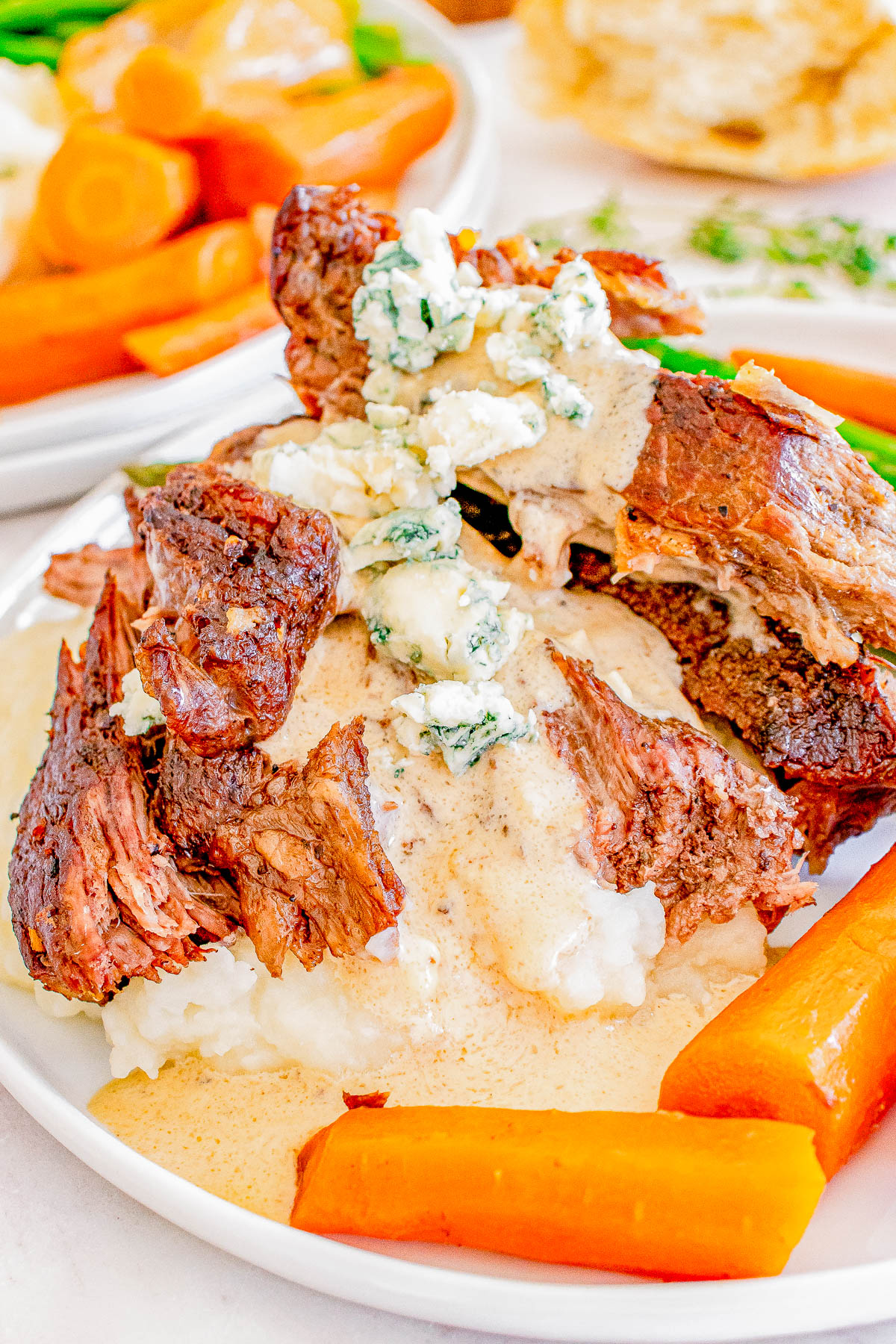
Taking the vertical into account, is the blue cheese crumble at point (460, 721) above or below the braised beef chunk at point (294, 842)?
above

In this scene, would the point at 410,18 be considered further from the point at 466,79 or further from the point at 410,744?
the point at 410,744

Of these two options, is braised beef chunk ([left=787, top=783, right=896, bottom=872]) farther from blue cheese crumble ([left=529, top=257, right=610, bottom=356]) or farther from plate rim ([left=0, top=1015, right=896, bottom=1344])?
blue cheese crumble ([left=529, top=257, right=610, bottom=356])

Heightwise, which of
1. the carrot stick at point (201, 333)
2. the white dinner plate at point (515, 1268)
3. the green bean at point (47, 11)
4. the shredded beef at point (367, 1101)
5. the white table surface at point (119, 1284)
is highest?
the green bean at point (47, 11)

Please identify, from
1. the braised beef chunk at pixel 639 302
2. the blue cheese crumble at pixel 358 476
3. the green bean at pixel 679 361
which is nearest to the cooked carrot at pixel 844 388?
the green bean at pixel 679 361

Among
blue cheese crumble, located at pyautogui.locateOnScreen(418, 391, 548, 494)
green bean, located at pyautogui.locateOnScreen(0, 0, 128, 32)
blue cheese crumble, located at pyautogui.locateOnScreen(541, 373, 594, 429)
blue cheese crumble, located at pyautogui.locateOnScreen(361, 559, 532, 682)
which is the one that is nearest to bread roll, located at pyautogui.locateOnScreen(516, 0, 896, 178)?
green bean, located at pyautogui.locateOnScreen(0, 0, 128, 32)

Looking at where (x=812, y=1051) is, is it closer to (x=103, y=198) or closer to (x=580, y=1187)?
(x=580, y=1187)

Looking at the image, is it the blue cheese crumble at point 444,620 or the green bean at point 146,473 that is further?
the green bean at point 146,473

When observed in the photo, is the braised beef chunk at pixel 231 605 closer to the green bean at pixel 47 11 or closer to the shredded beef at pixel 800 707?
the shredded beef at pixel 800 707

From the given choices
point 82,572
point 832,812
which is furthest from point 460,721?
point 82,572
